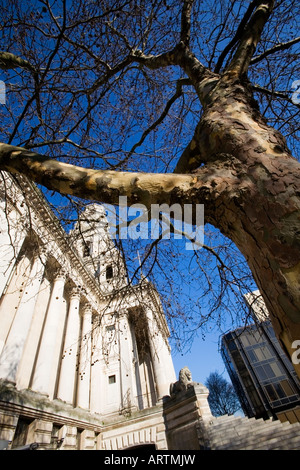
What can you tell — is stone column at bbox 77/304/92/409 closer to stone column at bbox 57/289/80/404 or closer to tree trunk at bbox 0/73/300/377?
stone column at bbox 57/289/80/404

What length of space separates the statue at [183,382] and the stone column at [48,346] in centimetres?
650

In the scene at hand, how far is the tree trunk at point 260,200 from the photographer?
105 cm

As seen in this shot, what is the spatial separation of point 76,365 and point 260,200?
32.6ft

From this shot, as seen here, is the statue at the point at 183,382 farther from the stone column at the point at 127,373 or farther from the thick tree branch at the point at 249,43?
the thick tree branch at the point at 249,43

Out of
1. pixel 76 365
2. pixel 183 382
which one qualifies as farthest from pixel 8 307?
pixel 183 382

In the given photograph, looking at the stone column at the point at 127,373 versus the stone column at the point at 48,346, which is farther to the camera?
the stone column at the point at 127,373

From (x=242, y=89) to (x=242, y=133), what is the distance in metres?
0.90

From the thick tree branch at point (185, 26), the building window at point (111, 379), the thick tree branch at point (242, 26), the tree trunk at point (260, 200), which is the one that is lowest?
the tree trunk at point (260, 200)

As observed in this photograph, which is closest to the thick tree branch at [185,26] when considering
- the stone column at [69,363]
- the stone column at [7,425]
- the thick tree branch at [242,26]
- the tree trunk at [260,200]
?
the thick tree branch at [242,26]

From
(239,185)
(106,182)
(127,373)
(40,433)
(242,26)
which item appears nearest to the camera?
(239,185)

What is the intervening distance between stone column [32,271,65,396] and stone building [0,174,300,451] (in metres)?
0.05

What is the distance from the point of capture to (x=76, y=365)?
8906mm

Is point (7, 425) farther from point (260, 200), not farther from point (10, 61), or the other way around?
point (260, 200)
